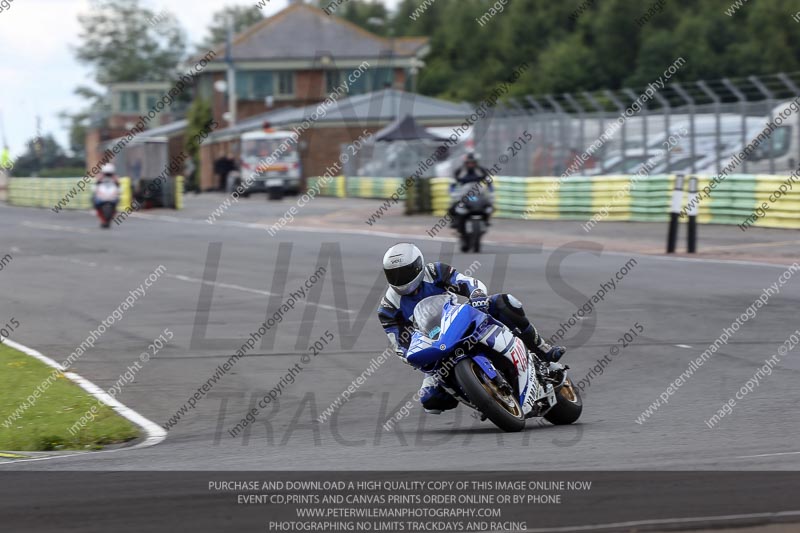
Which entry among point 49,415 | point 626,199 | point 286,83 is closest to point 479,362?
point 49,415

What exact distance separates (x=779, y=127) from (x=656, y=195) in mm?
3630

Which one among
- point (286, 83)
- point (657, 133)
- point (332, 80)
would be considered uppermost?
point (332, 80)

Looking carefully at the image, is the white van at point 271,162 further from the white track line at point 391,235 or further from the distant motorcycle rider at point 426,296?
the distant motorcycle rider at point 426,296

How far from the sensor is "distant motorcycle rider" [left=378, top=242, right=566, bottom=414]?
8273 millimetres

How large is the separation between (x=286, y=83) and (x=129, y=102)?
31871mm

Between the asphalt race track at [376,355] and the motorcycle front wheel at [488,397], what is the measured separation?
12 cm

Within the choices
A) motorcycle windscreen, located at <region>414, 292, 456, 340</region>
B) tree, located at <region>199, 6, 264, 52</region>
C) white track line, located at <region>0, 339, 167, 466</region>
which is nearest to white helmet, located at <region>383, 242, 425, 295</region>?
motorcycle windscreen, located at <region>414, 292, 456, 340</region>

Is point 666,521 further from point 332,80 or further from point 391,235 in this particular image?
point 332,80

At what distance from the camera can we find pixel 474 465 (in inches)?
272

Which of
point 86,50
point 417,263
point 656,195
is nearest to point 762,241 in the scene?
point 656,195

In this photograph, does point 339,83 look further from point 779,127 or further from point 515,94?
point 779,127

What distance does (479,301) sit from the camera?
327 inches

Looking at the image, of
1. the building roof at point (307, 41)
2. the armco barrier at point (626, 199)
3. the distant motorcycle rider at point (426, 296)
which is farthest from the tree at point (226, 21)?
the distant motorcycle rider at point (426, 296)

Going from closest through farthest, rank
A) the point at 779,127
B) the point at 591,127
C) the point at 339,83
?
the point at 779,127, the point at 591,127, the point at 339,83
